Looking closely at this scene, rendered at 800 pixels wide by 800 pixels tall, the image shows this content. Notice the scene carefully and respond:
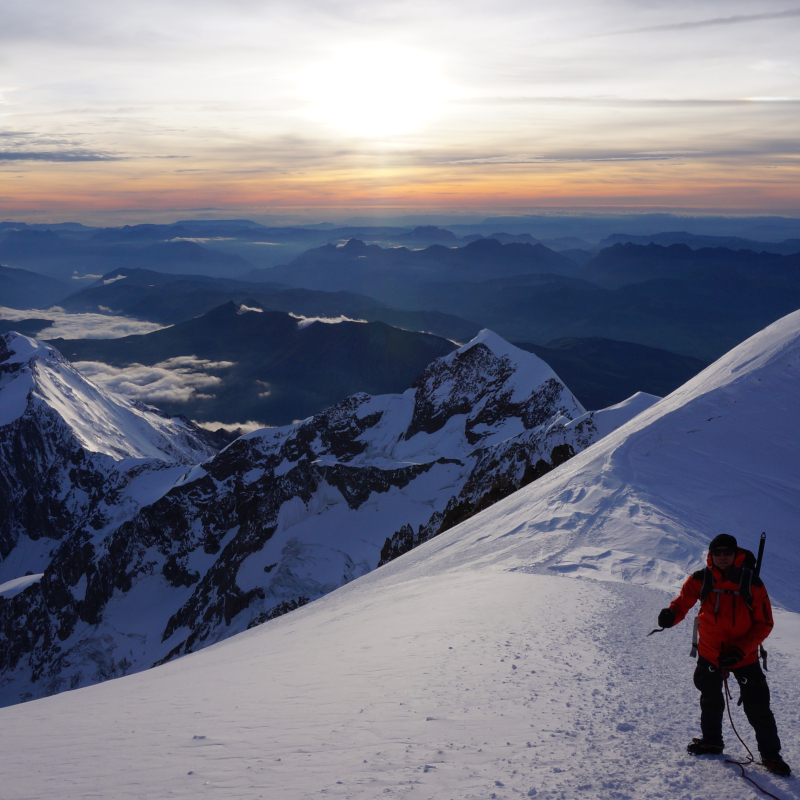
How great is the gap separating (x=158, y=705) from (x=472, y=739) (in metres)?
7.60

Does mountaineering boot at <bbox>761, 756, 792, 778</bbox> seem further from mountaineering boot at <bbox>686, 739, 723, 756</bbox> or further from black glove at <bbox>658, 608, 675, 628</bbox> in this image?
black glove at <bbox>658, 608, 675, 628</bbox>

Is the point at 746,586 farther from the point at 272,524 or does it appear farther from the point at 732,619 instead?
the point at 272,524

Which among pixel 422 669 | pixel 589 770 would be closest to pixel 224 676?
pixel 422 669

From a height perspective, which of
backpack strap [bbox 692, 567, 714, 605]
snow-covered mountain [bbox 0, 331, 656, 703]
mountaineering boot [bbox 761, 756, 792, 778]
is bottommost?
snow-covered mountain [bbox 0, 331, 656, 703]

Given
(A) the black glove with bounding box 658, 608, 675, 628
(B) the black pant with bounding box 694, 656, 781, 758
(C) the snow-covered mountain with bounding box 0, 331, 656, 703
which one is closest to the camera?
(B) the black pant with bounding box 694, 656, 781, 758

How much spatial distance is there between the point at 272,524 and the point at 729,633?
3569 inches

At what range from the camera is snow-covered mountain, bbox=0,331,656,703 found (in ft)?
283

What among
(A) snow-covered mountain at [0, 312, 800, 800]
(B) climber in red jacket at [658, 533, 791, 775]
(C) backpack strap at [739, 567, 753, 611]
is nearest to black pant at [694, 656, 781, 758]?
(B) climber in red jacket at [658, 533, 791, 775]

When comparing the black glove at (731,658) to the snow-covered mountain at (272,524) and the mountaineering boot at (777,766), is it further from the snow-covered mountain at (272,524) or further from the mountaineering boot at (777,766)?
the snow-covered mountain at (272,524)

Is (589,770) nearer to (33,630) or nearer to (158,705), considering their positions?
(158,705)

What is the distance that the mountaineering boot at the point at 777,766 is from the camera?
250 inches

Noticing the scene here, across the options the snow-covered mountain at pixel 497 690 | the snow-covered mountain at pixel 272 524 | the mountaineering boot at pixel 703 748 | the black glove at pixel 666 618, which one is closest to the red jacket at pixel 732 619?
the black glove at pixel 666 618

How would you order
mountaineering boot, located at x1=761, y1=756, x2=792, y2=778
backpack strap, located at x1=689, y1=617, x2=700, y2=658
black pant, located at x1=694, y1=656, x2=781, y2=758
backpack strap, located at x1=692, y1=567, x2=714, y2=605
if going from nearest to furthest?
1. mountaineering boot, located at x1=761, y1=756, x2=792, y2=778
2. black pant, located at x1=694, y1=656, x2=781, y2=758
3. backpack strap, located at x1=692, y1=567, x2=714, y2=605
4. backpack strap, located at x1=689, y1=617, x2=700, y2=658

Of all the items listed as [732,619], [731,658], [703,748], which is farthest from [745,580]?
[703,748]
